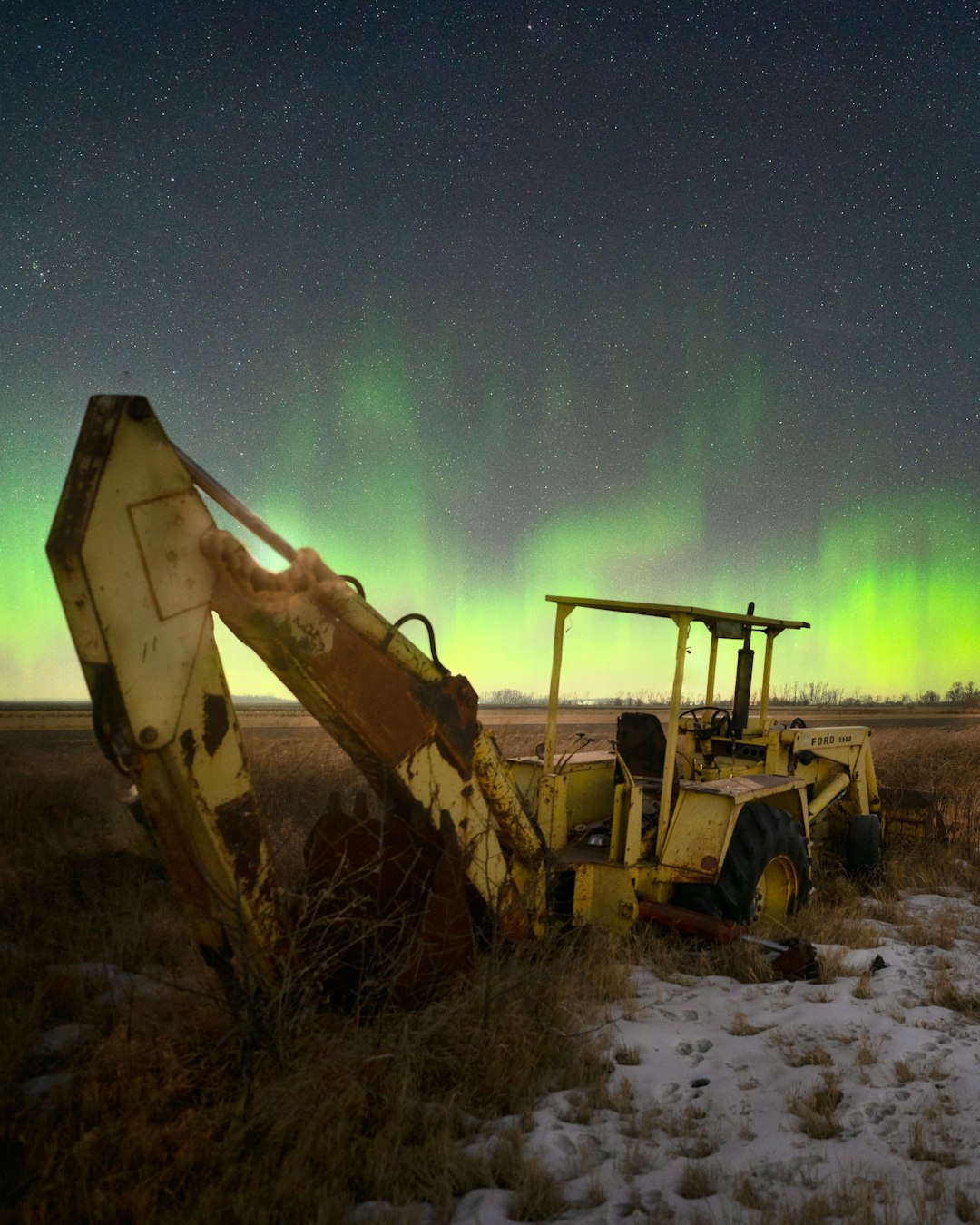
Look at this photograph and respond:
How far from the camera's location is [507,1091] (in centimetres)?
382

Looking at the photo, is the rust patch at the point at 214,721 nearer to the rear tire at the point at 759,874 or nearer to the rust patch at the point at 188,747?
the rust patch at the point at 188,747

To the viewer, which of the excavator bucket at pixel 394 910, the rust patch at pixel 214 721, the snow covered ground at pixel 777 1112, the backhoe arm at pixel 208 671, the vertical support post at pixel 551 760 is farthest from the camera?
the vertical support post at pixel 551 760

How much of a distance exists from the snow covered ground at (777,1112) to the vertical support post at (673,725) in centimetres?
104

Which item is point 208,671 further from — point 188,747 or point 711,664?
point 711,664

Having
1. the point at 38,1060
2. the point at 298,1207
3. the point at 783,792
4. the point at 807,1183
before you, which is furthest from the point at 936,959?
the point at 38,1060

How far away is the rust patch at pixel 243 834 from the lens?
129 inches

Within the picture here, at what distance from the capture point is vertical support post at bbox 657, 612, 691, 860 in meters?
5.76

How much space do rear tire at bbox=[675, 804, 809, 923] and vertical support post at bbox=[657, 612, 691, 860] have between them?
0.48 metres

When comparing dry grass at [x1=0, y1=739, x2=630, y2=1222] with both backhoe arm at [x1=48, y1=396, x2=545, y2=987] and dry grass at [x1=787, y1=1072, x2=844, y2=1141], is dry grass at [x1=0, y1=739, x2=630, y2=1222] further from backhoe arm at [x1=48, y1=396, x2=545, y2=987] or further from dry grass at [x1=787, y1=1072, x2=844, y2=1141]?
dry grass at [x1=787, y1=1072, x2=844, y2=1141]

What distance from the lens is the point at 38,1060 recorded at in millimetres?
3934

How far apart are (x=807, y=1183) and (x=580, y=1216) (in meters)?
0.89

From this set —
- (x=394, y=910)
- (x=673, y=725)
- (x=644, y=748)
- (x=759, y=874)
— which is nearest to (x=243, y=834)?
(x=394, y=910)

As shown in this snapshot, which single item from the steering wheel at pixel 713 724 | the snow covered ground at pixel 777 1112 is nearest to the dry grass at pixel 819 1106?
the snow covered ground at pixel 777 1112

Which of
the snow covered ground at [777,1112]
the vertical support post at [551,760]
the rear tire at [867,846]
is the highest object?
the vertical support post at [551,760]
